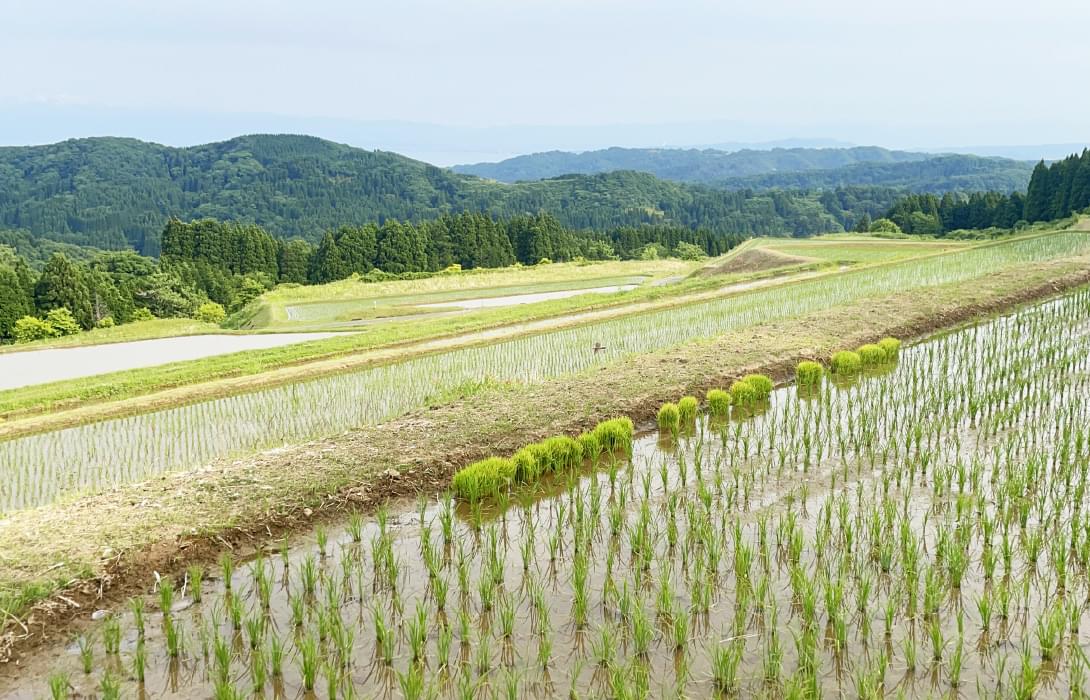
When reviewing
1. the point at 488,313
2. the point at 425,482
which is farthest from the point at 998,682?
the point at 488,313

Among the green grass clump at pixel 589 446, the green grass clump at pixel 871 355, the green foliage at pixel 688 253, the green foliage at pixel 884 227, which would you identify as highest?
the green foliage at pixel 884 227

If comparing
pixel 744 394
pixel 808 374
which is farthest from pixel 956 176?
pixel 744 394

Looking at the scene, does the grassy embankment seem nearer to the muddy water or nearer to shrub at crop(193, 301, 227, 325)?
the muddy water

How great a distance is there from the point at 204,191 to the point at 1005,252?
140 meters

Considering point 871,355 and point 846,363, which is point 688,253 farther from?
point 846,363

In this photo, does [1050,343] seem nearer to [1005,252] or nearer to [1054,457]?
[1054,457]

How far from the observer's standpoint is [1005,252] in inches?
1011

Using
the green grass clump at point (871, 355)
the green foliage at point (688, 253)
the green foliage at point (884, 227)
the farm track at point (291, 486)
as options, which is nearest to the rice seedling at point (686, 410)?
the farm track at point (291, 486)

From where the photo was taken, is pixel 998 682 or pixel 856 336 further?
pixel 856 336

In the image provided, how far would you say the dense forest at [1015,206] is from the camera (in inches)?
1501

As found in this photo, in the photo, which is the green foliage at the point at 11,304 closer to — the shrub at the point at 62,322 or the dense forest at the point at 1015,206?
the shrub at the point at 62,322

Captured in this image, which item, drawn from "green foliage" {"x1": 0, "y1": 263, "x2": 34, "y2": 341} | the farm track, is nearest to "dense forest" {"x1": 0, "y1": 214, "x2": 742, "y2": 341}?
"green foliage" {"x1": 0, "y1": 263, "x2": 34, "y2": 341}

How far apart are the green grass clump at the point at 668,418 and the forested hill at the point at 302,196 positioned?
101238 mm

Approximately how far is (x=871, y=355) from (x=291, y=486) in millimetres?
8628
